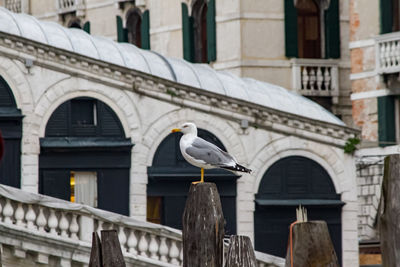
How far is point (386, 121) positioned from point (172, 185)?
642 cm

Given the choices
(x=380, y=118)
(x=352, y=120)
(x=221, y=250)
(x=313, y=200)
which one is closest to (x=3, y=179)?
(x=313, y=200)

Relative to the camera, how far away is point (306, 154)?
32.5m

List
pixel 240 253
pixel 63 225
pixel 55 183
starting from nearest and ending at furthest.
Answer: pixel 240 253, pixel 63 225, pixel 55 183

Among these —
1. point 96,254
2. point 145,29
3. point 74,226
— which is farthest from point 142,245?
point 145,29

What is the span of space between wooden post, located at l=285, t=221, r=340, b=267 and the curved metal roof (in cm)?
2014

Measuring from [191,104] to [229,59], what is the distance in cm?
718

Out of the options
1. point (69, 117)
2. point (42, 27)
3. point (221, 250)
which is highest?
point (42, 27)

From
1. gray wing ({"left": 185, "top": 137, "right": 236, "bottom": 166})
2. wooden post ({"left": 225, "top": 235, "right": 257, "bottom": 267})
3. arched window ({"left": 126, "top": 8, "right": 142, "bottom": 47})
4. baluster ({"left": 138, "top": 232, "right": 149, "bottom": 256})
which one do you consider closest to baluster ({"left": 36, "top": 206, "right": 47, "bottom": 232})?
baluster ({"left": 138, "top": 232, "right": 149, "bottom": 256})

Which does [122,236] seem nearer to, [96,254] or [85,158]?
[85,158]

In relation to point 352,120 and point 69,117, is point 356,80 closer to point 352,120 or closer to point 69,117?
point 352,120

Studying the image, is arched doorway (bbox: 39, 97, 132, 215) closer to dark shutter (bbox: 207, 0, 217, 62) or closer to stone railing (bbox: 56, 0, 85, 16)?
dark shutter (bbox: 207, 0, 217, 62)

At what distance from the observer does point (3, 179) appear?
29.5 metres

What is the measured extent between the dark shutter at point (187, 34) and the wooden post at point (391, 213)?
2855 cm

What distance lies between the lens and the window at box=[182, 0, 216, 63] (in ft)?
127
